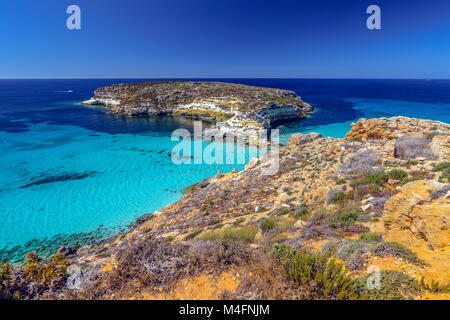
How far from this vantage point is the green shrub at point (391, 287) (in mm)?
3268

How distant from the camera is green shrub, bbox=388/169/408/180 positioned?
25.8ft

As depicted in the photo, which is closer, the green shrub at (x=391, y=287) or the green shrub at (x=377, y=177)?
the green shrub at (x=391, y=287)

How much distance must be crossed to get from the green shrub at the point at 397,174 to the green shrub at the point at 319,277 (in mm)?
6295

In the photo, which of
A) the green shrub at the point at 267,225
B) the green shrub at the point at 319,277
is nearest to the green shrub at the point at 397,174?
the green shrub at the point at 267,225

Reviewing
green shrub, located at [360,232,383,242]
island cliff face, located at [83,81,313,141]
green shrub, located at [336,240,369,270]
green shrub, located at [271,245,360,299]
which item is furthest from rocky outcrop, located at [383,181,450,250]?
island cliff face, located at [83,81,313,141]

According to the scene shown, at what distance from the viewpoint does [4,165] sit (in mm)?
20500

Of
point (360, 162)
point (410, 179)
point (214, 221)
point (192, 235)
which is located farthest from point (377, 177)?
point (192, 235)

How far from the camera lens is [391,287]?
11.1 feet

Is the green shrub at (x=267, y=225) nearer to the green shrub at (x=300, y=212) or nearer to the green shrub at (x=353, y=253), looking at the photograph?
the green shrub at (x=300, y=212)

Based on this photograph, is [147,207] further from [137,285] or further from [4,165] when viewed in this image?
[4,165]

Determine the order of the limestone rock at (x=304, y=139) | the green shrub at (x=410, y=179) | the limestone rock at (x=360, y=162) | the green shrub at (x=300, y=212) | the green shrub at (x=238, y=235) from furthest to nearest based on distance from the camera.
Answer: the limestone rock at (x=304, y=139)
the limestone rock at (x=360, y=162)
the green shrub at (x=300, y=212)
the green shrub at (x=410, y=179)
the green shrub at (x=238, y=235)

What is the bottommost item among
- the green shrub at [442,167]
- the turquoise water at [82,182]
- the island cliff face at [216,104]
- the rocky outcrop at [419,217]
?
the turquoise water at [82,182]

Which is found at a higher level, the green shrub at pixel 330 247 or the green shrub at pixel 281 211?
the green shrub at pixel 330 247
